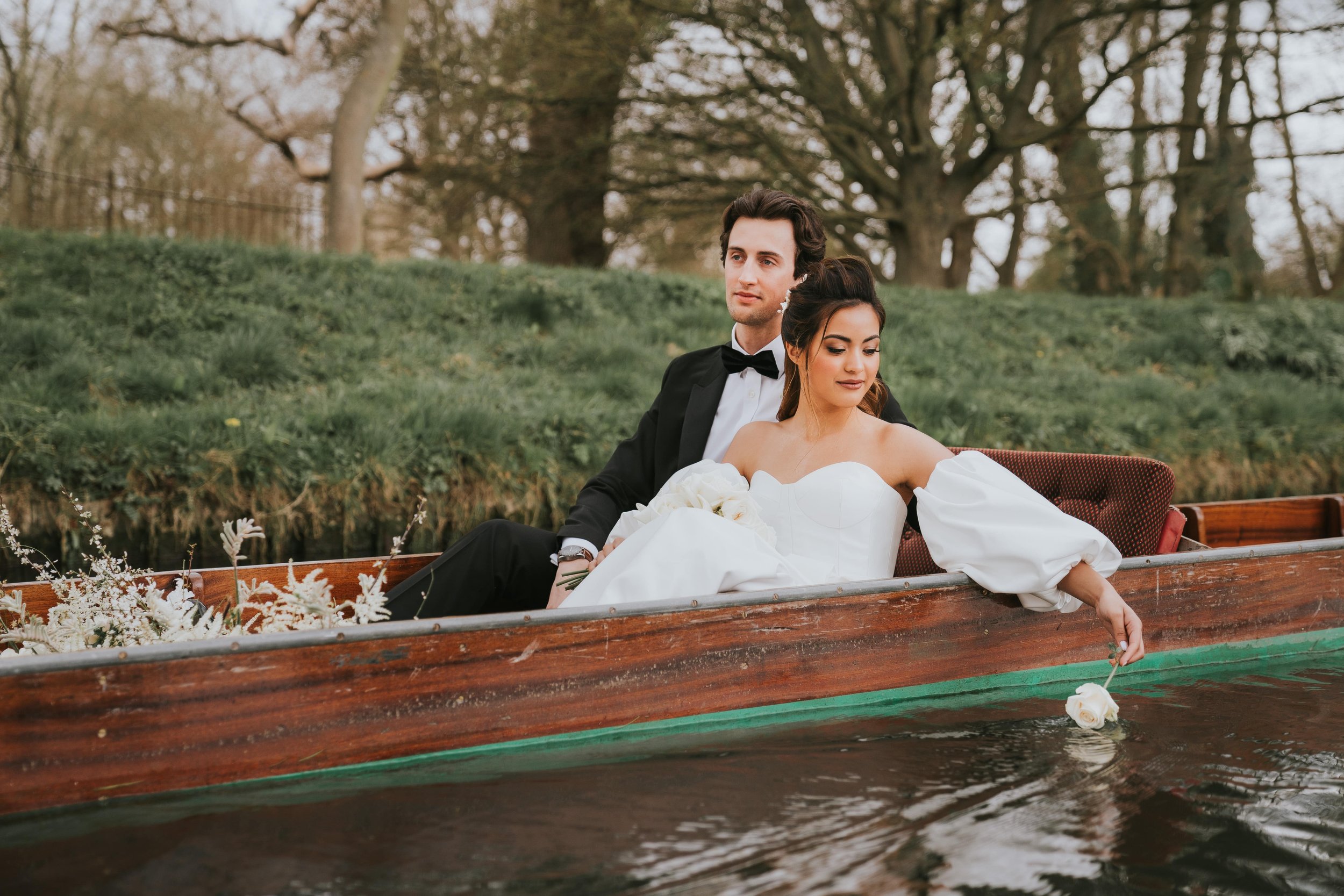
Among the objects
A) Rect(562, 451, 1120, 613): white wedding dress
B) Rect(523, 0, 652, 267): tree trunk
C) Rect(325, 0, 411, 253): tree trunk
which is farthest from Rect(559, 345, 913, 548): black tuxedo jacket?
Rect(523, 0, 652, 267): tree trunk

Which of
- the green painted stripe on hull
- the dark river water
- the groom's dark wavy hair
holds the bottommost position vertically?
the dark river water

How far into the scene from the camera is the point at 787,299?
11.9 ft

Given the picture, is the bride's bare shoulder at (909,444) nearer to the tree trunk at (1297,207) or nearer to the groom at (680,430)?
the groom at (680,430)

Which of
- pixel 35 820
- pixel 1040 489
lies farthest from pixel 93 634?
pixel 1040 489

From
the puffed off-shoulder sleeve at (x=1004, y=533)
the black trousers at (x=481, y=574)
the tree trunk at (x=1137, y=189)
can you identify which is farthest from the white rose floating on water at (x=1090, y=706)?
the tree trunk at (x=1137, y=189)

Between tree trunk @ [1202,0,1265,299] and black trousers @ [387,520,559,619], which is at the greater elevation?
tree trunk @ [1202,0,1265,299]

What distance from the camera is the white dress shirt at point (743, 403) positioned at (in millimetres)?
3787

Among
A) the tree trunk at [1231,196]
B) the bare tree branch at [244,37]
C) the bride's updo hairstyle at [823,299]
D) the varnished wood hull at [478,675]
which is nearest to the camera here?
the varnished wood hull at [478,675]

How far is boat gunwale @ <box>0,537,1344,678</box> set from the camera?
2.32 m

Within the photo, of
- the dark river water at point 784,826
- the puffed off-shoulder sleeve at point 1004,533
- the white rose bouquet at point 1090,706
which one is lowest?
the dark river water at point 784,826

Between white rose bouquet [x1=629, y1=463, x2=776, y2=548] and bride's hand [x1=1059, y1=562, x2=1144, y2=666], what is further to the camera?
white rose bouquet [x1=629, y1=463, x2=776, y2=548]

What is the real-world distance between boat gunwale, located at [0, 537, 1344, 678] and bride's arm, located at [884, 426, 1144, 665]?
31 centimetres

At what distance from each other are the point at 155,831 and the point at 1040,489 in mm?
3024

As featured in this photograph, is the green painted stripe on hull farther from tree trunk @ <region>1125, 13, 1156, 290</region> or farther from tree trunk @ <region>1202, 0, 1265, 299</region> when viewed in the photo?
tree trunk @ <region>1125, 13, 1156, 290</region>
